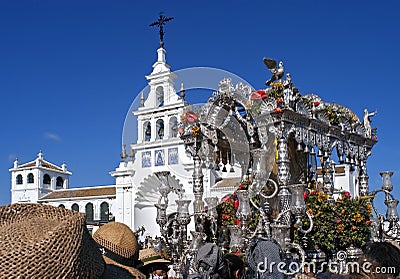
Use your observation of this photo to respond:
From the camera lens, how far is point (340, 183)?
2523 centimetres

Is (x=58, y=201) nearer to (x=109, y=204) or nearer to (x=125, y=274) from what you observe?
(x=109, y=204)

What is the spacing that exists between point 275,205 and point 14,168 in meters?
33.8

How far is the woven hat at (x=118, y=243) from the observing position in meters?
2.82

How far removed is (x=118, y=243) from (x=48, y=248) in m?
1.18

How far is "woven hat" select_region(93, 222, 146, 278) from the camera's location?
9.27ft

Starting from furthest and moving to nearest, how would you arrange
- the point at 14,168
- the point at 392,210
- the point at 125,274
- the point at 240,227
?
the point at 14,168 < the point at 392,210 < the point at 240,227 < the point at 125,274

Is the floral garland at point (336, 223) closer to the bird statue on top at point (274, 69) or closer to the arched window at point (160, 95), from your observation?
the bird statue on top at point (274, 69)

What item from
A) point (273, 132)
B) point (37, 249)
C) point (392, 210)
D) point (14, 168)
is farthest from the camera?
point (14, 168)

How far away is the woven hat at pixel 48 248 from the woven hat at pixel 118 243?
2.75 feet

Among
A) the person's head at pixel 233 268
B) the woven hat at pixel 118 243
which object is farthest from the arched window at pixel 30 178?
the woven hat at pixel 118 243

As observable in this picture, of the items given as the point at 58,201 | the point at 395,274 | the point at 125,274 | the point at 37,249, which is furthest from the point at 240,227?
the point at 58,201

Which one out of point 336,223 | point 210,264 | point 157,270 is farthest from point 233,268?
point 336,223

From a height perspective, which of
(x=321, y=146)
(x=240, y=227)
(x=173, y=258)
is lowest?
(x=173, y=258)

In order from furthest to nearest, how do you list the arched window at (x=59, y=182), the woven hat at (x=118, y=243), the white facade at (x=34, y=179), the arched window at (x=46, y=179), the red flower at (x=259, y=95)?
the arched window at (x=59, y=182) < the arched window at (x=46, y=179) < the white facade at (x=34, y=179) < the red flower at (x=259, y=95) < the woven hat at (x=118, y=243)
